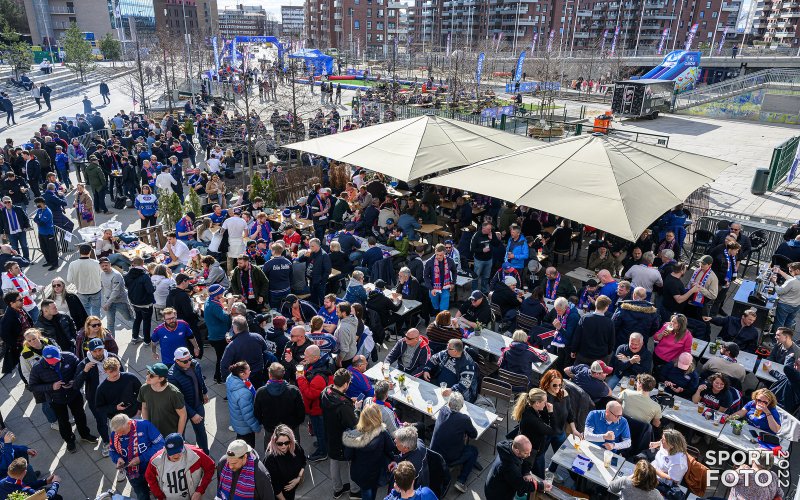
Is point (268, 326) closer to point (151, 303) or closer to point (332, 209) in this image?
point (151, 303)

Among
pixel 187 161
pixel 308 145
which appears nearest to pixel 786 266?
pixel 308 145

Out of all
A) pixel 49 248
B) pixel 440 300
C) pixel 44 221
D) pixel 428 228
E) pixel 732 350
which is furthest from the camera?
pixel 428 228

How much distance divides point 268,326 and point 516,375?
150 inches

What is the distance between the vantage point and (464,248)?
1100 centimetres

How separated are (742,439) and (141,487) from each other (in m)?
6.94

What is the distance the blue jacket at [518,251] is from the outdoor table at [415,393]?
3878 mm

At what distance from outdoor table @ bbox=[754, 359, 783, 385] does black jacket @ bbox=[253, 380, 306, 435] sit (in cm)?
652

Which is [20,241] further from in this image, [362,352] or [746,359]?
[746,359]

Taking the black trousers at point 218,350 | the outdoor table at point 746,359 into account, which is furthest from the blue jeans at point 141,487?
the outdoor table at point 746,359

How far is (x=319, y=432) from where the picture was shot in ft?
21.6

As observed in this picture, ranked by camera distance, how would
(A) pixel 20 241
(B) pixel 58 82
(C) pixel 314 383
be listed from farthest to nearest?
(B) pixel 58 82, (A) pixel 20 241, (C) pixel 314 383

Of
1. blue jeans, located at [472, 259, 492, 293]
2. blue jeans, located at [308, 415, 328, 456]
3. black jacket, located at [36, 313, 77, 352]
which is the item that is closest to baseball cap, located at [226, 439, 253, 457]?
blue jeans, located at [308, 415, 328, 456]

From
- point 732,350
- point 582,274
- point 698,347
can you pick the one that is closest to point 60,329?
point 582,274

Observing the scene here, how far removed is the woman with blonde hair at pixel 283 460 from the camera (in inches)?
197
